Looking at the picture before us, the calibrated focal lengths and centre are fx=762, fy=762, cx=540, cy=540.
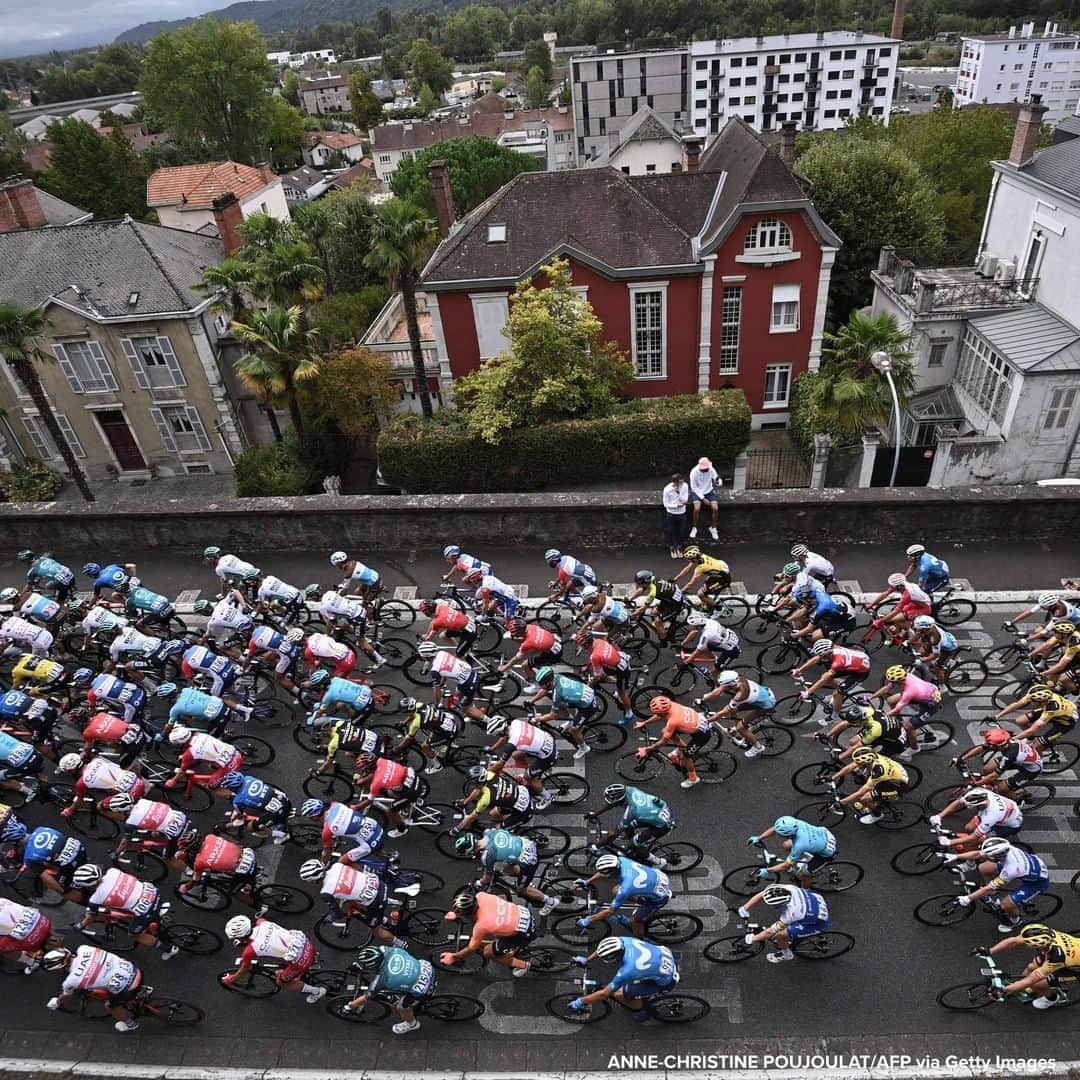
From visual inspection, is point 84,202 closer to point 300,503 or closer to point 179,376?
point 179,376

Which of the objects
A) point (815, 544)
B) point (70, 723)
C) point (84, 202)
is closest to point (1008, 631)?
point (815, 544)

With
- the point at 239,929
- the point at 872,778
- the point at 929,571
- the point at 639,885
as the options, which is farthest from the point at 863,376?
the point at 239,929

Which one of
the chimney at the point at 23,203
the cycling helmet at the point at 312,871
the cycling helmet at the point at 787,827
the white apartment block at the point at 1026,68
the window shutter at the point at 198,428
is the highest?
the chimney at the point at 23,203

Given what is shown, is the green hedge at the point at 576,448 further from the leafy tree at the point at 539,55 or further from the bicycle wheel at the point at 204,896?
the leafy tree at the point at 539,55

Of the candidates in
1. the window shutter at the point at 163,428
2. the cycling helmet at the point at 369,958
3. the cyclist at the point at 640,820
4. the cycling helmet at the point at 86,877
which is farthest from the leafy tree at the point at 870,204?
the cycling helmet at the point at 86,877

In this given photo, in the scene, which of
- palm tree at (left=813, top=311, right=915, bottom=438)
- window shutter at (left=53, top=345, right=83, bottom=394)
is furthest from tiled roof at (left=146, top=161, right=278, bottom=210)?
palm tree at (left=813, top=311, right=915, bottom=438)

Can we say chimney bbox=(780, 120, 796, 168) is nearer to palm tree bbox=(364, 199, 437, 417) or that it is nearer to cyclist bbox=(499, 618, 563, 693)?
palm tree bbox=(364, 199, 437, 417)

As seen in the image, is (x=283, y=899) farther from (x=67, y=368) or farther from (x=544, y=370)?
(x=67, y=368)
